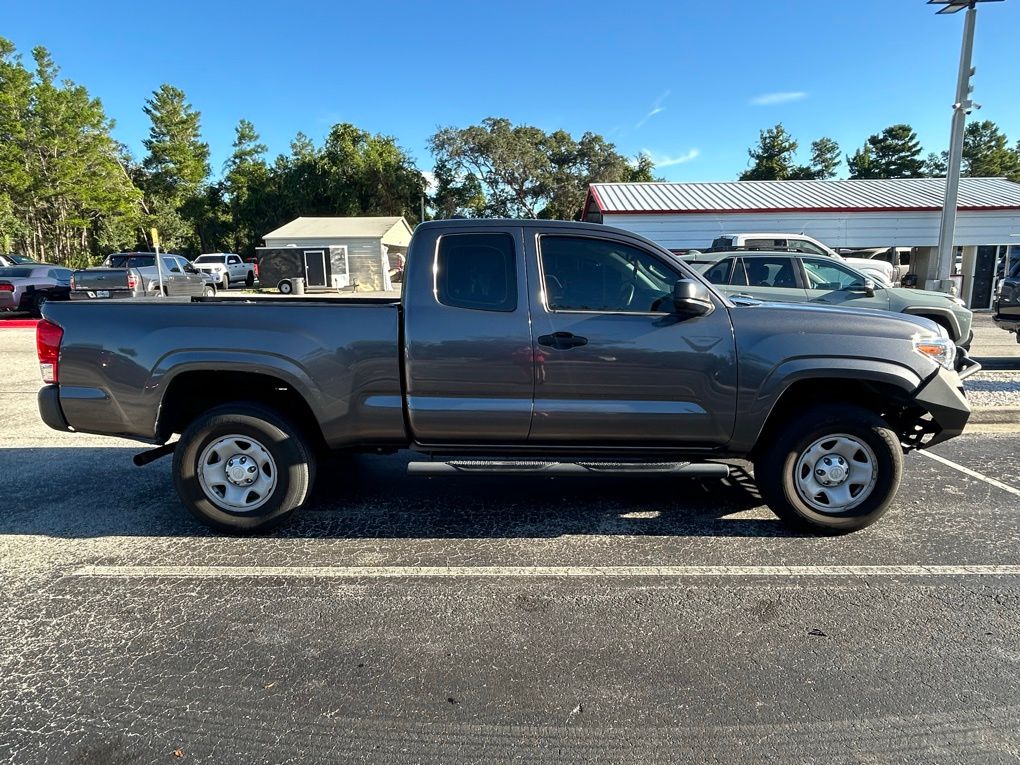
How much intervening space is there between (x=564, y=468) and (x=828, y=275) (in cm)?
770

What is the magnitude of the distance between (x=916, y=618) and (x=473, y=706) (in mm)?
2283

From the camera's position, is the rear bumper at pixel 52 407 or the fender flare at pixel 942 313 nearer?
the rear bumper at pixel 52 407

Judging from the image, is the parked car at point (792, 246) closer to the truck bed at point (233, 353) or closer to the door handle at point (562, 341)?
the door handle at point (562, 341)

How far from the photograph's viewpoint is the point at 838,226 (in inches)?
823

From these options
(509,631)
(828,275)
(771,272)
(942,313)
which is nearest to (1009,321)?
(942,313)

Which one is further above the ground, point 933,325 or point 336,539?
point 933,325

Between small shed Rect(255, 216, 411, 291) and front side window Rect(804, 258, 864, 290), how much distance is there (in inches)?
965

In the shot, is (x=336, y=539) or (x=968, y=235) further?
(x=968, y=235)

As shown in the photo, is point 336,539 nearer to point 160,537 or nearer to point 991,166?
point 160,537

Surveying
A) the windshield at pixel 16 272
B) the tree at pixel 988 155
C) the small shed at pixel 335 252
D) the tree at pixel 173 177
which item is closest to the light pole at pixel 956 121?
the windshield at pixel 16 272

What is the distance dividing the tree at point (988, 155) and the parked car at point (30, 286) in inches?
3165

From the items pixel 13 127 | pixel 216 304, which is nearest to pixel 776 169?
pixel 13 127

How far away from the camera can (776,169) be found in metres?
53.8

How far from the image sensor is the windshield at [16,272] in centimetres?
1666
